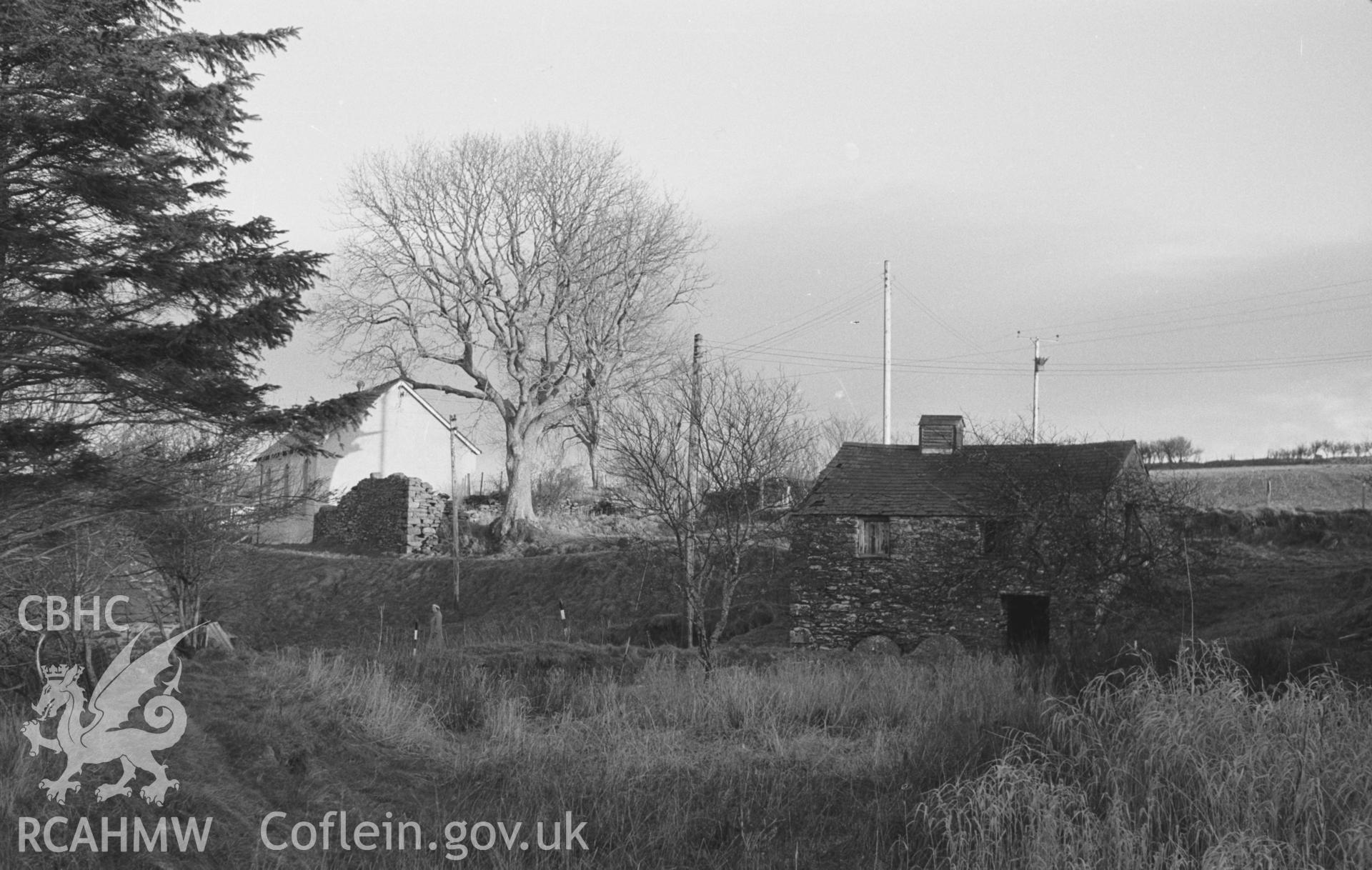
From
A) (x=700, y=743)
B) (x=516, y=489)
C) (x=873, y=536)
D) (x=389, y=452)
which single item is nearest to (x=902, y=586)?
(x=873, y=536)

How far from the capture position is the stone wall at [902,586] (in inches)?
1077

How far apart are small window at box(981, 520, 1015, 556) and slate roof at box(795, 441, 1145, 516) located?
0.44 meters

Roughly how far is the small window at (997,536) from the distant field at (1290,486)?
37.0 ft

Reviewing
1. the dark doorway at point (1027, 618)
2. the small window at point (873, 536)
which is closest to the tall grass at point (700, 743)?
the small window at point (873, 536)

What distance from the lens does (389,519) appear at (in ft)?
125

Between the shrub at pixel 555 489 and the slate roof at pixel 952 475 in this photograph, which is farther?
the shrub at pixel 555 489

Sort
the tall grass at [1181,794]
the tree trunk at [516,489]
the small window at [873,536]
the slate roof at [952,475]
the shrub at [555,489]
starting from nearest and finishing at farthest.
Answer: the tall grass at [1181,794] → the slate roof at [952,475] → the small window at [873,536] → the tree trunk at [516,489] → the shrub at [555,489]

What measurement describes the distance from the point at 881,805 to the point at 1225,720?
274 cm

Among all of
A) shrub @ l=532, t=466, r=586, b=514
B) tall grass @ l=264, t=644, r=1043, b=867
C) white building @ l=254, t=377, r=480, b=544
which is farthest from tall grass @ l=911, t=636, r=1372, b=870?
shrub @ l=532, t=466, r=586, b=514

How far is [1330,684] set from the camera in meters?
10.0

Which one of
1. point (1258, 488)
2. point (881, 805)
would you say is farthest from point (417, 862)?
point (1258, 488)

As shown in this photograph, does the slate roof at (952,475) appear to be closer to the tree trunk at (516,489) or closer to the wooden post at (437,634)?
the wooden post at (437,634)

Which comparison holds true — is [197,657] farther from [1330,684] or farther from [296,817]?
[1330,684]

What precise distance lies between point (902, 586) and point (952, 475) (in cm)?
364
